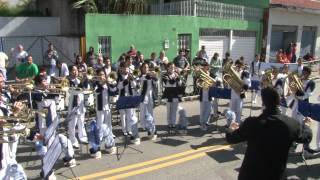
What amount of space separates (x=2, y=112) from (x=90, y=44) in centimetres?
1061

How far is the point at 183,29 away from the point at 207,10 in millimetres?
2421

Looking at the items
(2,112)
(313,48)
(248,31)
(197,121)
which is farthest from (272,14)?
(2,112)

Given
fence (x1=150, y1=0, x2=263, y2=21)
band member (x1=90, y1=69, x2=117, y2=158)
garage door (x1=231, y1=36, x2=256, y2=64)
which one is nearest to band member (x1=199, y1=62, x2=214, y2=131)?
band member (x1=90, y1=69, x2=117, y2=158)

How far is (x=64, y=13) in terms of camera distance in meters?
20.6

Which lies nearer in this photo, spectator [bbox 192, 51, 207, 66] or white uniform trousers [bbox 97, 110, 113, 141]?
white uniform trousers [bbox 97, 110, 113, 141]

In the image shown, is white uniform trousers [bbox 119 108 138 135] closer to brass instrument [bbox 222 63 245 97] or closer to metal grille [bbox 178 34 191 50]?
brass instrument [bbox 222 63 245 97]

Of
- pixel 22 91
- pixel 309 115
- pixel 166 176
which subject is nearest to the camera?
pixel 166 176

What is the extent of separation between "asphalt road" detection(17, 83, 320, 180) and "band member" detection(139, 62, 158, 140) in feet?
1.04

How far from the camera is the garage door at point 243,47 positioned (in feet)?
81.3

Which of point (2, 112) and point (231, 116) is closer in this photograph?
point (2, 112)

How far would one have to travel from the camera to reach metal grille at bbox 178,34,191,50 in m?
21.4

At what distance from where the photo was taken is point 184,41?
21.6 meters

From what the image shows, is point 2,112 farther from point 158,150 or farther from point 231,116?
point 231,116

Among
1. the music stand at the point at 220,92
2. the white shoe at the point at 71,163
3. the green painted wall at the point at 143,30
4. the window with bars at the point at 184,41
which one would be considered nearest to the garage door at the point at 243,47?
the green painted wall at the point at 143,30
